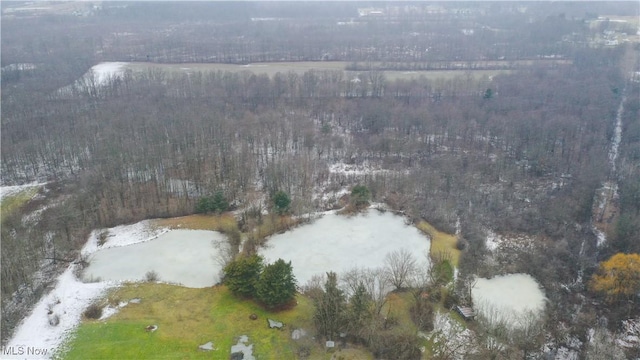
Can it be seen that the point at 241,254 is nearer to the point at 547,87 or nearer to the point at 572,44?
the point at 547,87

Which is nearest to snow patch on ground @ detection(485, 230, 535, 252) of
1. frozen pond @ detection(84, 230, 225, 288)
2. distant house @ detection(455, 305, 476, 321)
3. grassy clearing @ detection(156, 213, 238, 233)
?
distant house @ detection(455, 305, 476, 321)

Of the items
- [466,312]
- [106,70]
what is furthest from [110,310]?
[106,70]

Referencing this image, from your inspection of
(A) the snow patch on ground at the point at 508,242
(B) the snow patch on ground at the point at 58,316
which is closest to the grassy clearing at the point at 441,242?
(A) the snow patch on ground at the point at 508,242

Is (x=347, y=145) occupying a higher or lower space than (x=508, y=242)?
higher

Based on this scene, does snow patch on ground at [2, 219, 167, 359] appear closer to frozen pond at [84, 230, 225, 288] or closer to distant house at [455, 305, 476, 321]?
frozen pond at [84, 230, 225, 288]

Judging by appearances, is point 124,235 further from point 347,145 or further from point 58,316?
point 347,145

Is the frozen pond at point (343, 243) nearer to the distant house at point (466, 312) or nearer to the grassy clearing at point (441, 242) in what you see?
the grassy clearing at point (441, 242)
